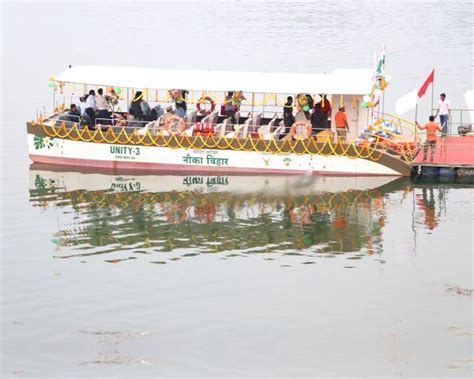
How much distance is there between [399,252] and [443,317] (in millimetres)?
6436

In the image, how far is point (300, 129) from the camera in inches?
1927

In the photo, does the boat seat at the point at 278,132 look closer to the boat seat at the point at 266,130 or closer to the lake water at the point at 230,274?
the boat seat at the point at 266,130

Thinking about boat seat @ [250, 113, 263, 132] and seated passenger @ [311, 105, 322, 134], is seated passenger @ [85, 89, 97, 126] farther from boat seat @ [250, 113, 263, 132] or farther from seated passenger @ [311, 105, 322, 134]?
seated passenger @ [311, 105, 322, 134]

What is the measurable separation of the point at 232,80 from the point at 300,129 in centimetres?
382

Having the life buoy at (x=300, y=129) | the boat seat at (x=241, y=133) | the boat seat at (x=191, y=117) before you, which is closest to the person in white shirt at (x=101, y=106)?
the boat seat at (x=191, y=117)

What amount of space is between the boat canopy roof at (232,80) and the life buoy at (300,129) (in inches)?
51.4

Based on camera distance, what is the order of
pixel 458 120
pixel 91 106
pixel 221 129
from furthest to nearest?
pixel 458 120, pixel 91 106, pixel 221 129

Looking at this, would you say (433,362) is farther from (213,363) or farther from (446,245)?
(446,245)

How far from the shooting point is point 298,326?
3269cm

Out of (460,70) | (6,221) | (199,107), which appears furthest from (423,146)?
(460,70)

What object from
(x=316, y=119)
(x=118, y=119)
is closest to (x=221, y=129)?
(x=316, y=119)

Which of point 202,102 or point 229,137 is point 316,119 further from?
point 202,102

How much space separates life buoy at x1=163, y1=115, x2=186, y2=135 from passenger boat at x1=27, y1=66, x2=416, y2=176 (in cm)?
4

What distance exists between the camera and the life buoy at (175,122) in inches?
1965
